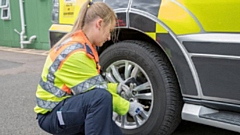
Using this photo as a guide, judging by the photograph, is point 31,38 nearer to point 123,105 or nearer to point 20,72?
point 20,72

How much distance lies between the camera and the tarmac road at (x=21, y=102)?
121 inches

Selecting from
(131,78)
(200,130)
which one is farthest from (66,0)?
(200,130)

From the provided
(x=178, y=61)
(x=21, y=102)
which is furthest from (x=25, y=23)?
(x=178, y=61)

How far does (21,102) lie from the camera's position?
13.4ft

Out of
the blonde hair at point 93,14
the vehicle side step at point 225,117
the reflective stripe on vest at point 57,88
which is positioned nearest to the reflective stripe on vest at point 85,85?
the reflective stripe on vest at point 57,88

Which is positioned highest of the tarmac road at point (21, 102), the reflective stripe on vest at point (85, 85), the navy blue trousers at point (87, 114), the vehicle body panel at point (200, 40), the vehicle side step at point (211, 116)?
the vehicle body panel at point (200, 40)

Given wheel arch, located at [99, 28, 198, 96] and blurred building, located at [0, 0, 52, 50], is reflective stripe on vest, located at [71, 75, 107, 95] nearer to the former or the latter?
wheel arch, located at [99, 28, 198, 96]

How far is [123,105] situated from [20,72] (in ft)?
15.4

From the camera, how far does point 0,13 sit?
11.6 meters

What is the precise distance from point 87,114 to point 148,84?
73 centimetres

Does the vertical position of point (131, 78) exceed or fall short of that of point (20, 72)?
it exceeds it

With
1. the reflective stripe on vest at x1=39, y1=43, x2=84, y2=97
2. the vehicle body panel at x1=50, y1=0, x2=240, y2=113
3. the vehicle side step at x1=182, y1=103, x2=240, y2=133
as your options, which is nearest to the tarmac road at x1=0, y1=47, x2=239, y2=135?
the vehicle side step at x1=182, y1=103, x2=240, y2=133

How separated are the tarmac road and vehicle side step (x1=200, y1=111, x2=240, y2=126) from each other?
28.7 inches

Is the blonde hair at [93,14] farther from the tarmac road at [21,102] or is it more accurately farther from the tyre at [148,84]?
the tarmac road at [21,102]
